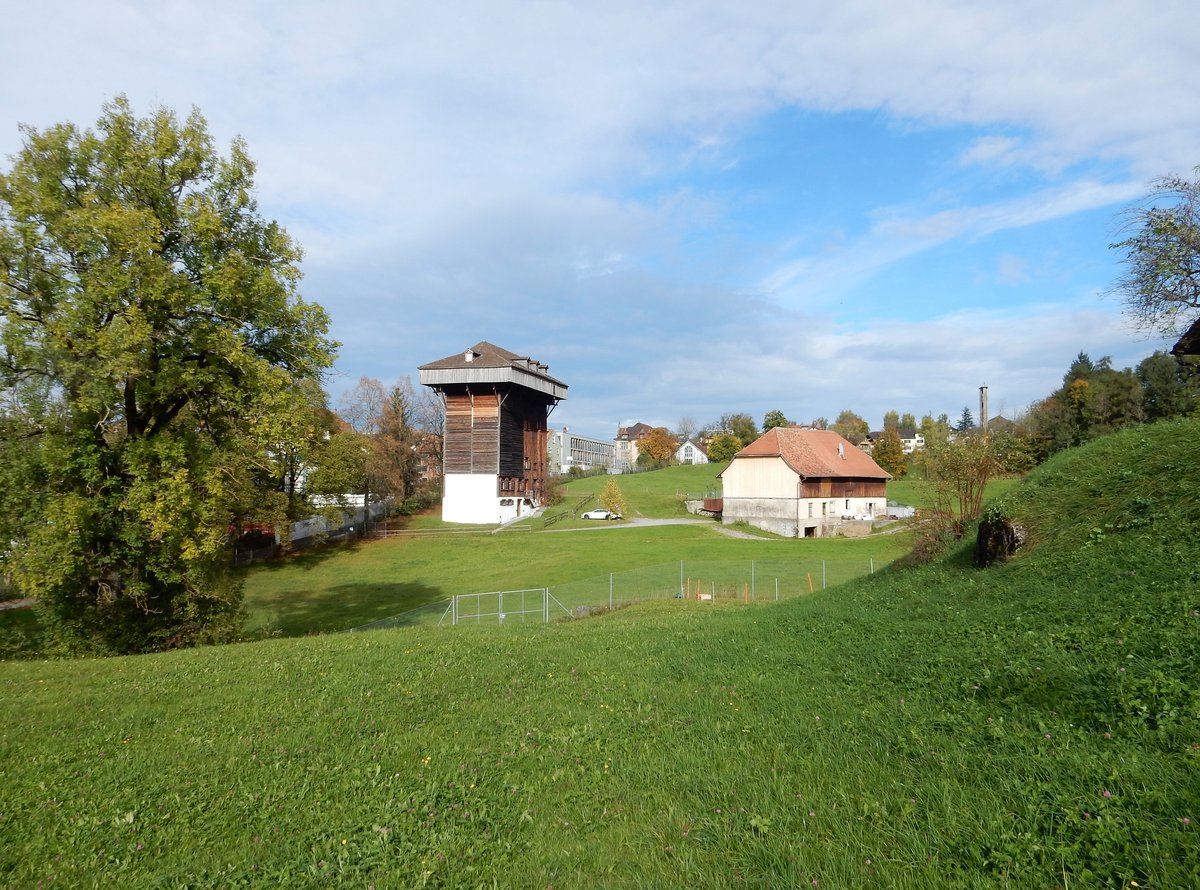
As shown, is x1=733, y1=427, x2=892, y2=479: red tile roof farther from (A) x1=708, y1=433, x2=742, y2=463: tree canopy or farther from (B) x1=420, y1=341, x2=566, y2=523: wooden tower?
(A) x1=708, y1=433, x2=742, y2=463: tree canopy

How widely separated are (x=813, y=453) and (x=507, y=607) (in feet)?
134

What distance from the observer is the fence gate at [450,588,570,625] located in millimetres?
23141

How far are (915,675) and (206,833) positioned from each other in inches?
262

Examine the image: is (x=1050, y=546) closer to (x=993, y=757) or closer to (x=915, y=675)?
(x=915, y=675)

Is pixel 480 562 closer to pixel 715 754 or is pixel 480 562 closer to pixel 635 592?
pixel 635 592

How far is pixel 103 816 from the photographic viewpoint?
5.36 m

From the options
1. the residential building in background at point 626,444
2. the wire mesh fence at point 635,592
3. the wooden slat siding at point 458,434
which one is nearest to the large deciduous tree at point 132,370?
the wire mesh fence at point 635,592

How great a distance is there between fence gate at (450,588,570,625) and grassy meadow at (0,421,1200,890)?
12.8 meters

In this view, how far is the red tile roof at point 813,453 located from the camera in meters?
57.8

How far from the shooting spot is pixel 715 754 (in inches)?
237

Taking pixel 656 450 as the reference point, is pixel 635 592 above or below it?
below

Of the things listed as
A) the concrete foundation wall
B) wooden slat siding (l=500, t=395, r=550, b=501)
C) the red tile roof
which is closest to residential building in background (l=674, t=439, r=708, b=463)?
wooden slat siding (l=500, t=395, r=550, b=501)

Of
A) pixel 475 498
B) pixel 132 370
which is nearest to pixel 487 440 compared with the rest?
pixel 475 498

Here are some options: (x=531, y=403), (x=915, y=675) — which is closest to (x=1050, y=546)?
(x=915, y=675)
